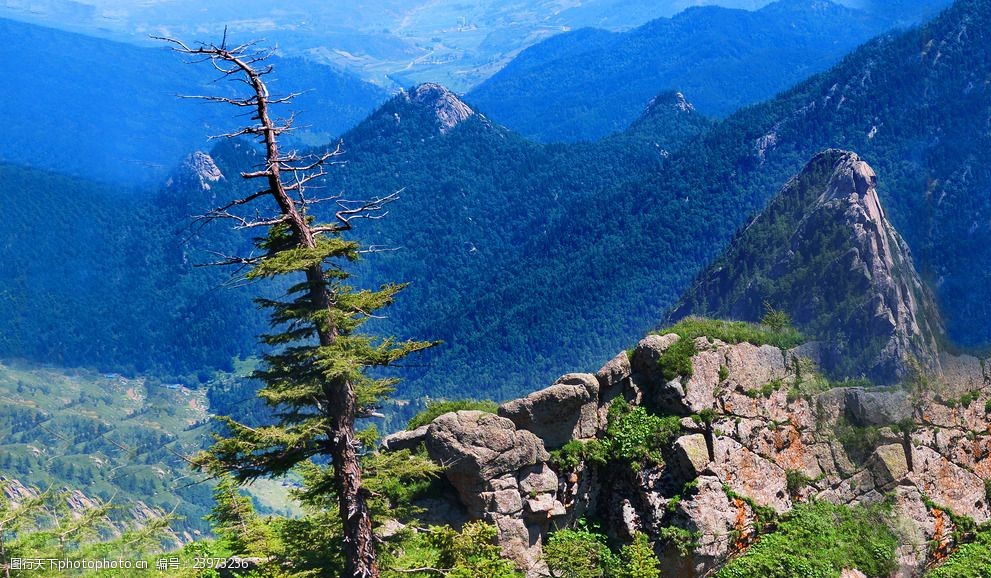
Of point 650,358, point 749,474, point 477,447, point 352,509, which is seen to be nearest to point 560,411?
point 477,447

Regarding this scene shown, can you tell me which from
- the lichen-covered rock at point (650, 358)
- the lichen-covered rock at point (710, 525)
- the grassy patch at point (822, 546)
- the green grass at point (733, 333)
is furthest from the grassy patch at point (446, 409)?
the grassy patch at point (822, 546)

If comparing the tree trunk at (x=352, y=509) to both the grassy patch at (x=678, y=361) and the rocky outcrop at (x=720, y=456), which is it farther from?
the grassy patch at (x=678, y=361)

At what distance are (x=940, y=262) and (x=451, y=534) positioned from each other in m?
83.9

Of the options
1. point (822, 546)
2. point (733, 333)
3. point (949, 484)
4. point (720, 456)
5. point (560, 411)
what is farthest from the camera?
point (733, 333)

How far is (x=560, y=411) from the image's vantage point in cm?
3675

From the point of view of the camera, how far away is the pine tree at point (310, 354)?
25984 mm

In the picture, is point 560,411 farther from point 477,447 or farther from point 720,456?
point 720,456

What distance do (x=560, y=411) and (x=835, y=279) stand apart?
41.7m

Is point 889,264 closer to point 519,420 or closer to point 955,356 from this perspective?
point 955,356

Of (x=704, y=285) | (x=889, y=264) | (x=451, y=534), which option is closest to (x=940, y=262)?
(x=704, y=285)

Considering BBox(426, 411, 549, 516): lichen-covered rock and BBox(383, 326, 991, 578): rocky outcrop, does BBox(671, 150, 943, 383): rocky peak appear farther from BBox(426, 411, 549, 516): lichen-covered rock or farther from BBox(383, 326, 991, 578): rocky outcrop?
BBox(426, 411, 549, 516): lichen-covered rock

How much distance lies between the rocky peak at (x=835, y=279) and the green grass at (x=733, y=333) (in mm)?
1491

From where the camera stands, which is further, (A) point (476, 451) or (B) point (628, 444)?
(B) point (628, 444)

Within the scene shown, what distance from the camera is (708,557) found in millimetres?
34688
